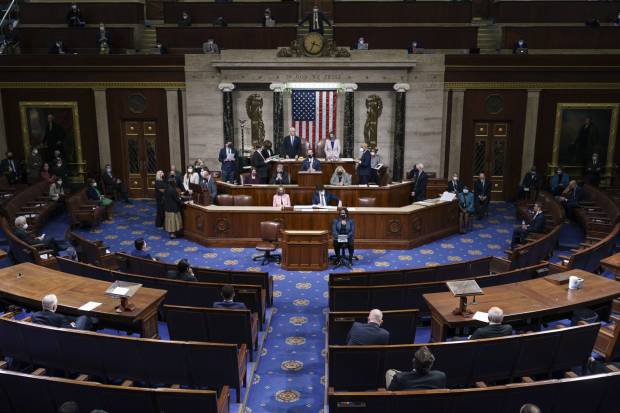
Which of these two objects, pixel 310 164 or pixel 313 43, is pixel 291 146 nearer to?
pixel 310 164

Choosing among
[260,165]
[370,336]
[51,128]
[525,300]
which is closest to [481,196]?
[260,165]

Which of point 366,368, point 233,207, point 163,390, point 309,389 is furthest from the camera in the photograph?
point 233,207

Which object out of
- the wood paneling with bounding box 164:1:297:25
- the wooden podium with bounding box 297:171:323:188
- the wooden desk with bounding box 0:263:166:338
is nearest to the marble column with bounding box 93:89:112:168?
the wood paneling with bounding box 164:1:297:25

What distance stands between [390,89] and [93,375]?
13.5m

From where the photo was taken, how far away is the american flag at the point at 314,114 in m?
17.7

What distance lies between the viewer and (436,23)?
1880 centimetres

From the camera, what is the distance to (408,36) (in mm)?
18156

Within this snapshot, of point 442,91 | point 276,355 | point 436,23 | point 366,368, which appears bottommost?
point 276,355

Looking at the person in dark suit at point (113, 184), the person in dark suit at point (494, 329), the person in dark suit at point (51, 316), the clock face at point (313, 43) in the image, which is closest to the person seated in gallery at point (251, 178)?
the clock face at point (313, 43)

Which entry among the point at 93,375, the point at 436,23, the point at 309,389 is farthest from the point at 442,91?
the point at 93,375

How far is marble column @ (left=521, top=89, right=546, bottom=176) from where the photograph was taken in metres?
17.4

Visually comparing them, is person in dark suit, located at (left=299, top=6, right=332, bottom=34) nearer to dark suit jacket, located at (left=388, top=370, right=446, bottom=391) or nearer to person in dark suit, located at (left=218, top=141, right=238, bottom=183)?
person in dark suit, located at (left=218, top=141, right=238, bottom=183)

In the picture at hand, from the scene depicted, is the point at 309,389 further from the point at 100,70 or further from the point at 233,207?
the point at 100,70

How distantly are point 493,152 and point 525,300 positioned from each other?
38.1 feet
